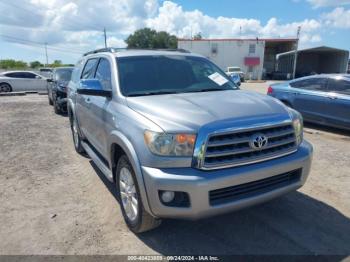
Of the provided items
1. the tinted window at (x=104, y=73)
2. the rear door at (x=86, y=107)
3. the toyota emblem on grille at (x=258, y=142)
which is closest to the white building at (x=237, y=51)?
the rear door at (x=86, y=107)

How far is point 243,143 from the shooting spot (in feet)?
9.51

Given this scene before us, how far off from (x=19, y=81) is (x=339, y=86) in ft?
65.4

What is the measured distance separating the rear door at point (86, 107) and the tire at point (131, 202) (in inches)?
52.2

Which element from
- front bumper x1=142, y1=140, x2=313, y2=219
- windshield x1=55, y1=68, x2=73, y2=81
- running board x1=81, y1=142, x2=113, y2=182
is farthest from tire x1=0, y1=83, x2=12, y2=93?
front bumper x1=142, y1=140, x2=313, y2=219

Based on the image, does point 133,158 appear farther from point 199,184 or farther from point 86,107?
point 86,107

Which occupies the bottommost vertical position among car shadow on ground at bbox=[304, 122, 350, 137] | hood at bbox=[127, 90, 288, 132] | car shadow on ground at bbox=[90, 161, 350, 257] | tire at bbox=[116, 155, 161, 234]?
car shadow on ground at bbox=[304, 122, 350, 137]

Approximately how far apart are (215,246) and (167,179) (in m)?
1.00

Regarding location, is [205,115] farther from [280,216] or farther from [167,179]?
[280,216]

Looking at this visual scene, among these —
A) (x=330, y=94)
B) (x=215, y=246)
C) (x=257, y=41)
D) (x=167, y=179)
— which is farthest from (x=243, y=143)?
(x=257, y=41)

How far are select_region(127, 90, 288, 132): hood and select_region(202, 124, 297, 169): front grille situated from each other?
163 mm

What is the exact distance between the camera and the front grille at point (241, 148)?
2.78 m

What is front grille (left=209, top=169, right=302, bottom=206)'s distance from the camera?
281 cm

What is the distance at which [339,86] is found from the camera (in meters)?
7.88

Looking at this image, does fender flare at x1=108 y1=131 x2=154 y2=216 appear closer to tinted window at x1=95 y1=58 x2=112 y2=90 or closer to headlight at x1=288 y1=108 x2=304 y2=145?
tinted window at x1=95 y1=58 x2=112 y2=90
